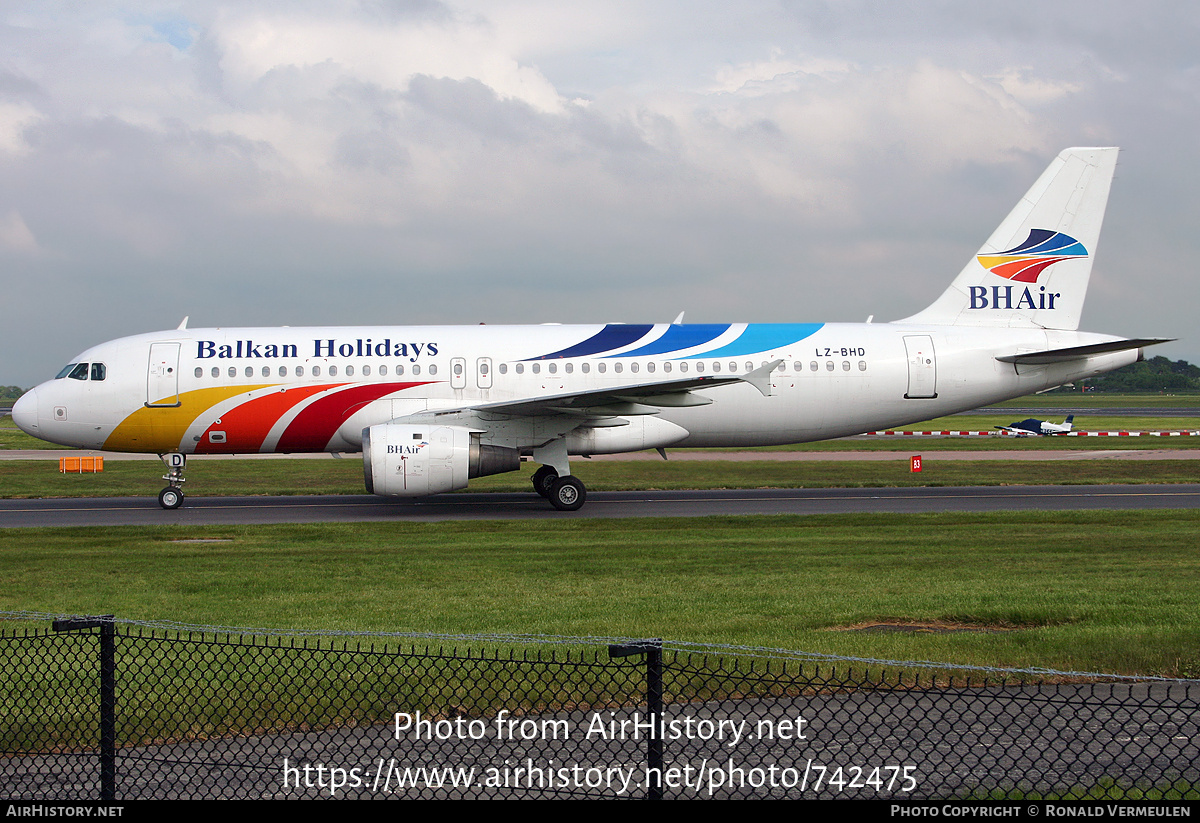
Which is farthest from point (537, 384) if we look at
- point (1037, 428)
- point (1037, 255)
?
point (1037, 428)

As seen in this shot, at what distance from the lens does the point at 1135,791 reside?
5.89 meters

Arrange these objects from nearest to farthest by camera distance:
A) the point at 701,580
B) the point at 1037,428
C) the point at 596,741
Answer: the point at 596,741
the point at 701,580
the point at 1037,428

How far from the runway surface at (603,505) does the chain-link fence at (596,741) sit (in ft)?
44.0

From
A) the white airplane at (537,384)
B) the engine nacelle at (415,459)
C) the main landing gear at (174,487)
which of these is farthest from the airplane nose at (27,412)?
the engine nacelle at (415,459)

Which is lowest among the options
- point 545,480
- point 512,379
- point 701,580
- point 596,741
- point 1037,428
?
point 596,741

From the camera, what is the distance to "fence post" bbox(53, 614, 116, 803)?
555 cm

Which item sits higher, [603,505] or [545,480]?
[545,480]

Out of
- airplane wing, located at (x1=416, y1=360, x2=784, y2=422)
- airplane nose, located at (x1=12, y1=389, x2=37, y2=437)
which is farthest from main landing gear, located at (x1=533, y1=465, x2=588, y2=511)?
airplane nose, located at (x1=12, y1=389, x2=37, y2=437)

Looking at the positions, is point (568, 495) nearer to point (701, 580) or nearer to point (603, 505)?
point (603, 505)

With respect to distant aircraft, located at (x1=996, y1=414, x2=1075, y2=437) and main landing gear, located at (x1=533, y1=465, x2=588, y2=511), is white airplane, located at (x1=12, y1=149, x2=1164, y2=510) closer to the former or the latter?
main landing gear, located at (x1=533, y1=465, x2=588, y2=511)

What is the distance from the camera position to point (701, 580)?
1377cm

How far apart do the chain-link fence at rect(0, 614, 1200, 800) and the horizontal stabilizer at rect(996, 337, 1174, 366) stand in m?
17.4

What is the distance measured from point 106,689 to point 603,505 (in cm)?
1841

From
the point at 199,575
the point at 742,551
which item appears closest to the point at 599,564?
the point at 742,551
